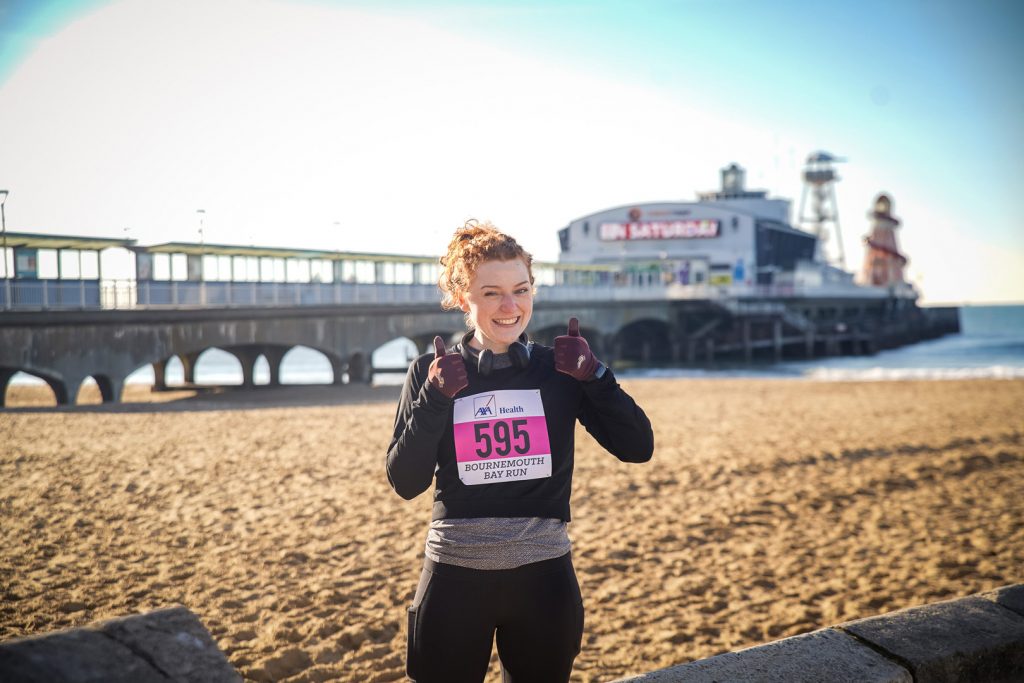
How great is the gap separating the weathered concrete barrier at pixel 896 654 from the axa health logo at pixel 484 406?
3.28 feet

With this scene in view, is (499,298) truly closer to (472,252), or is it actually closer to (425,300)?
(472,252)

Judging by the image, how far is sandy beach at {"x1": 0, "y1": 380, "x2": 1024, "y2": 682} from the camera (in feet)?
16.3

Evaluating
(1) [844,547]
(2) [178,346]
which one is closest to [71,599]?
(1) [844,547]

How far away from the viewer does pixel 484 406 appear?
7.43 ft

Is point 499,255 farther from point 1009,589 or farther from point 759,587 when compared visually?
point 759,587

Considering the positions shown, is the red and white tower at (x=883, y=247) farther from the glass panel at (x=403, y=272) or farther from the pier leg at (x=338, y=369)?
the pier leg at (x=338, y=369)

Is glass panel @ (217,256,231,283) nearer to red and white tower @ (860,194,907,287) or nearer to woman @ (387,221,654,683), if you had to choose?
woman @ (387,221,654,683)

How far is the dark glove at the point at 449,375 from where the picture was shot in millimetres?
2137

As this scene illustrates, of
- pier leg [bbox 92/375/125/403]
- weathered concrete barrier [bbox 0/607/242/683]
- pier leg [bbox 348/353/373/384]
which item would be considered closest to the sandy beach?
weathered concrete barrier [bbox 0/607/242/683]

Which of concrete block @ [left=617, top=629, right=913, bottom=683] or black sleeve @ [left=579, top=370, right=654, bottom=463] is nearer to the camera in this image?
black sleeve @ [left=579, top=370, right=654, bottom=463]

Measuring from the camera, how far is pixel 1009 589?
3326 millimetres

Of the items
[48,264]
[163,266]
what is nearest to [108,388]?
[48,264]

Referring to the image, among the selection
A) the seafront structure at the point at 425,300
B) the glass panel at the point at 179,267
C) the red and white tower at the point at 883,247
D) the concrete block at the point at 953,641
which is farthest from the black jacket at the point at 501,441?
the red and white tower at the point at 883,247

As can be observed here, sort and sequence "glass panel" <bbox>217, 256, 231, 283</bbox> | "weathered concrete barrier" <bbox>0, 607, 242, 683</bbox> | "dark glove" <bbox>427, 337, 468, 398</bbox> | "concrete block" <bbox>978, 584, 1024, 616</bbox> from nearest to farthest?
1. "weathered concrete barrier" <bbox>0, 607, 242, 683</bbox>
2. "dark glove" <bbox>427, 337, 468, 398</bbox>
3. "concrete block" <bbox>978, 584, 1024, 616</bbox>
4. "glass panel" <bbox>217, 256, 231, 283</bbox>
